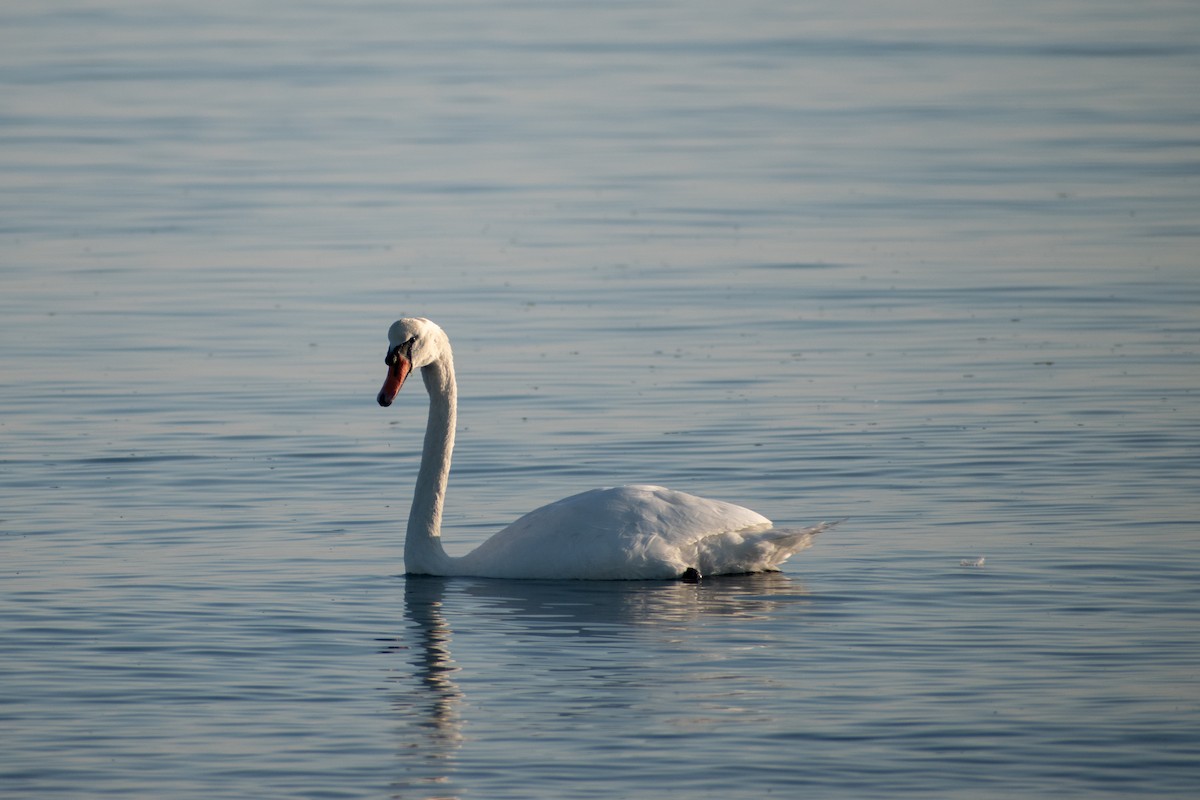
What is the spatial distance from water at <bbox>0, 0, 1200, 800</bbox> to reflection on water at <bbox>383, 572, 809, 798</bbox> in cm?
4

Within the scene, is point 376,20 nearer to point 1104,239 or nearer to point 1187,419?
point 1104,239

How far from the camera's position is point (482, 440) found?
16.5 m

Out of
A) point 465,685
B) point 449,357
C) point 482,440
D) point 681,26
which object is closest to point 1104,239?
point 482,440

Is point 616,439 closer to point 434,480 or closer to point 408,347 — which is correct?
point 434,480

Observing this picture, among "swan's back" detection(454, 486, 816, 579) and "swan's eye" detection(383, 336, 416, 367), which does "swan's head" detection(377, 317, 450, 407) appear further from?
"swan's back" detection(454, 486, 816, 579)

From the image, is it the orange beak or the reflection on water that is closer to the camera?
the reflection on water

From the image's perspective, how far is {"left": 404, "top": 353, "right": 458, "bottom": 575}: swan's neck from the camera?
1270 cm

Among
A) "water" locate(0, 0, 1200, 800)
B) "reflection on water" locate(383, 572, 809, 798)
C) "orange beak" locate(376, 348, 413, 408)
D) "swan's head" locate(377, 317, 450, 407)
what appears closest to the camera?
"water" locate(0, 0, 1200, 800)

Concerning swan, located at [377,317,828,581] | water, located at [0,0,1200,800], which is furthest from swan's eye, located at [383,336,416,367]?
water, located at [0,0,1200,800]

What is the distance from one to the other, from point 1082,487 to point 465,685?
5.47 meters

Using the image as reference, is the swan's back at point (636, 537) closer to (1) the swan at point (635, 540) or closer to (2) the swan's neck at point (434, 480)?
(1) the swan at point (635, 540)

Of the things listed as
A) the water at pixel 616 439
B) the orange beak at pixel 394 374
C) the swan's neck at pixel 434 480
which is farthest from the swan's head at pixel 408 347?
the water at pixel 616 439

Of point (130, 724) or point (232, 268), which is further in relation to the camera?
point (232, 268)

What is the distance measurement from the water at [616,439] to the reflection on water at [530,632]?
0.13 feet
